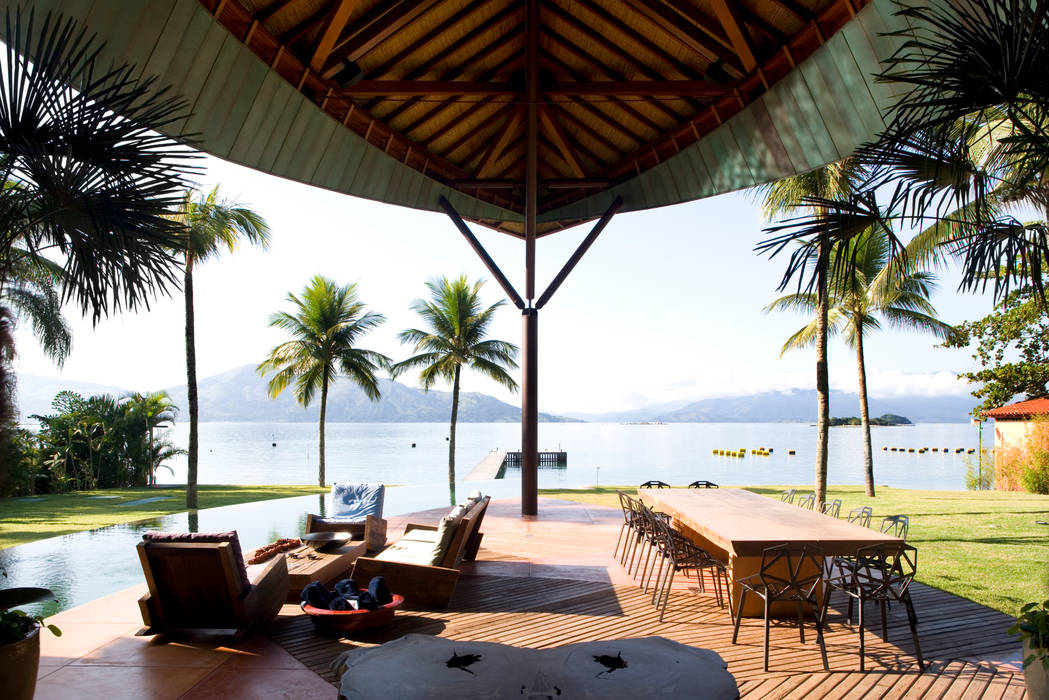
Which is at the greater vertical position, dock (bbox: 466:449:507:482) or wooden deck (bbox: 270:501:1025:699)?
wooden deck (bbox: 270:501:1025:699)

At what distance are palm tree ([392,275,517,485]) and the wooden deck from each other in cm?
1488

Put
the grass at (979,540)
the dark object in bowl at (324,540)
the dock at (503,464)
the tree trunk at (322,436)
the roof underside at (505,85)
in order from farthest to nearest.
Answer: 1. the dock at (503,464)
2. the tree trunk at (322,436)
3. the dark object in bowl at (324,540)
4. the grass at (979,540)
5. the roof underside at (505,85)

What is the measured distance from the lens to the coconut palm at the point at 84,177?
3.42m

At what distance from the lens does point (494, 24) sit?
741cm

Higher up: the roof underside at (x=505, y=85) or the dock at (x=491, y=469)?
the roof underside at (x=505, y=85)

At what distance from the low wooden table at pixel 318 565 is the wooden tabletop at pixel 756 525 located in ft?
10.1

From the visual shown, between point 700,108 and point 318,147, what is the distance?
467 cm

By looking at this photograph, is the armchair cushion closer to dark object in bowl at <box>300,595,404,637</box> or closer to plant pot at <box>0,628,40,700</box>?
dark object in bowl at <box>300,595,404,637</box>

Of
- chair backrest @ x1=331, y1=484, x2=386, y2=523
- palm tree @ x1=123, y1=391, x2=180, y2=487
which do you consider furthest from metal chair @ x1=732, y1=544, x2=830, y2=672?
palm tree @ x1=123, y1=391, x2=180, y2=487

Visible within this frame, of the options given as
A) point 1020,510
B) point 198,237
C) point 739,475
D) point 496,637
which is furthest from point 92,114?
point 739,475

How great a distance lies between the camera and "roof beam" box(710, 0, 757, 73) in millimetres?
5720

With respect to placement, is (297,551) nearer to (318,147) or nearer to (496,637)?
(496,637)

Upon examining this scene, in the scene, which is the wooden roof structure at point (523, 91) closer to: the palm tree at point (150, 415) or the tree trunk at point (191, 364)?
the tree trunk at point (191, 364)

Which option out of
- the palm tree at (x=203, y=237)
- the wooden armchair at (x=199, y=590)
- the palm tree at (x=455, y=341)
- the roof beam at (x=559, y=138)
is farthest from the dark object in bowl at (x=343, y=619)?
the palm tree at (x=455, y=341)
